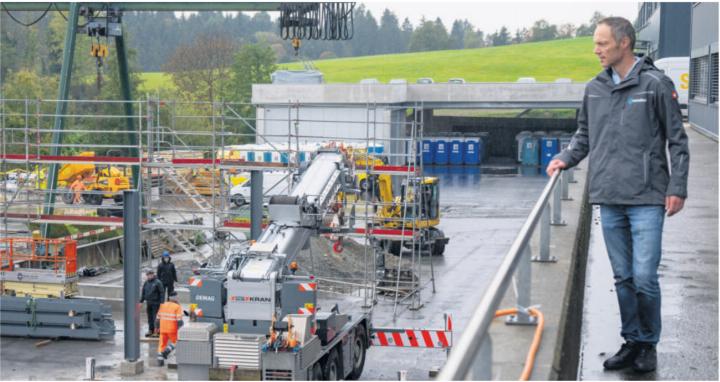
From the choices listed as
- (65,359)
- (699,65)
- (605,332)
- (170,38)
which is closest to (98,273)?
(65,359)

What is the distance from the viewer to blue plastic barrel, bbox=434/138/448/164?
212 ft

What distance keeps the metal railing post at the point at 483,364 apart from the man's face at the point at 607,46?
222cm

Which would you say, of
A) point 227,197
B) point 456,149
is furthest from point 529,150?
point 227,197

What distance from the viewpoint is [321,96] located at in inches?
2109

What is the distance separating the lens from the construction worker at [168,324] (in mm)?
19562

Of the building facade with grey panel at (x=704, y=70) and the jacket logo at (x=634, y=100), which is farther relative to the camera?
the building facade with grey panel at (x=704, y=70)

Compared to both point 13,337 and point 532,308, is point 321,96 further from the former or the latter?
point 532,308

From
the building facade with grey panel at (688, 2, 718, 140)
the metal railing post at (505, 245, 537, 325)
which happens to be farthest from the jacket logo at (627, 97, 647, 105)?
the building facade with grey panel at (688, 2, 718, 140)

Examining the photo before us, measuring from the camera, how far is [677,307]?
7598 millimetres

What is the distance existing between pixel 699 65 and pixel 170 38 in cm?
13207

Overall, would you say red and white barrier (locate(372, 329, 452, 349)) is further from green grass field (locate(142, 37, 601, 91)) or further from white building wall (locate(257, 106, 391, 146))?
green grass field (locate(142, 37, 601, 91))

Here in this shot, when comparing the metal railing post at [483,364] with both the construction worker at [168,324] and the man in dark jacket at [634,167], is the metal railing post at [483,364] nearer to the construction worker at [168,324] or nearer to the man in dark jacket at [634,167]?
the man in dark jacket at [634,167]

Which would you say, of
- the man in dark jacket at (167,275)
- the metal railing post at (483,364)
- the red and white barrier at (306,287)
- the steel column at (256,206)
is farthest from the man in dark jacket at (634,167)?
the man in dark jacket at (167,275)

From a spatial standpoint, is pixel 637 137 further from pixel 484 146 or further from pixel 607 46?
pixel 484 146
